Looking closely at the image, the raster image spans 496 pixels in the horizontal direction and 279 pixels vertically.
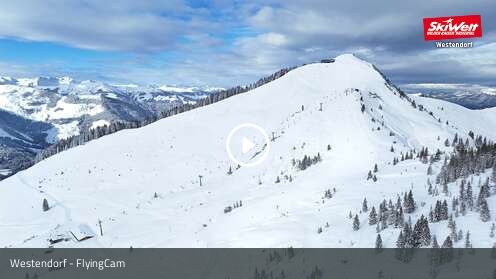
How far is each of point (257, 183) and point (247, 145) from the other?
1693 inches

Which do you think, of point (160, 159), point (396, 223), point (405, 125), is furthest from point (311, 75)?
point (396, 223)

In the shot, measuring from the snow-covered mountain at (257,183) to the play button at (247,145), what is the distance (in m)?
2.34

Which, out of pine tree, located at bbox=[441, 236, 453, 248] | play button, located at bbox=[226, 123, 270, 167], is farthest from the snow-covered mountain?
play button, located at bbox=[226, 123, 270, 167]

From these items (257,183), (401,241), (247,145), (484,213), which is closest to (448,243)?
(401,241)

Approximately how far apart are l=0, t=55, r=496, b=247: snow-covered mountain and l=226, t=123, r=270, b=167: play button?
7.67 feet

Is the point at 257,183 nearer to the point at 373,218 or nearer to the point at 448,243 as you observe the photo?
the point at 373,218

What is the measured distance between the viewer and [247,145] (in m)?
127

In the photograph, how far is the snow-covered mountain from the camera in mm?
46406

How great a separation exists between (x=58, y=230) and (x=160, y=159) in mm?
50123

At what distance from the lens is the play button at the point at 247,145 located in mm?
106500

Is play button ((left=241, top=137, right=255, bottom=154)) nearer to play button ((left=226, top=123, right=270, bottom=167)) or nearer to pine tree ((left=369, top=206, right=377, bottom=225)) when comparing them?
play button ((left=226, top=123, right=270, bottom=167))

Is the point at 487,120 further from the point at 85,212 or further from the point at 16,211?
the point at 16,211
